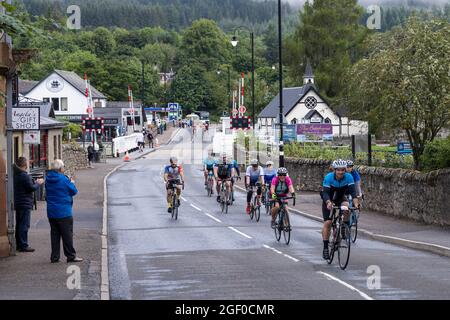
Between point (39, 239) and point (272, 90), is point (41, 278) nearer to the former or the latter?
point (39, 239)

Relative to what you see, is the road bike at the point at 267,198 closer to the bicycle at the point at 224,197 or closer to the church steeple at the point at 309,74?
the bicycle at the point at 224,197

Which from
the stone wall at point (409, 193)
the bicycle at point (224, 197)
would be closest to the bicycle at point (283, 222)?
the stone wall at point (409, 193)

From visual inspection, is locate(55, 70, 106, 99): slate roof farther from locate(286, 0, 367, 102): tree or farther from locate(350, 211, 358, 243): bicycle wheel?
locate(350, 211, 358, 243): bicycle wheel

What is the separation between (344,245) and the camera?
604 inches

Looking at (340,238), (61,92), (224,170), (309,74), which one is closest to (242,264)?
(340,238)

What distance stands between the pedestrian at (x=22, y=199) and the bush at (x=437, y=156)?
11610mm

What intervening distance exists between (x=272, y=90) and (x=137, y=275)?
11810cm

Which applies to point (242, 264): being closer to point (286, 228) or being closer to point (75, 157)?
point (286, 228)

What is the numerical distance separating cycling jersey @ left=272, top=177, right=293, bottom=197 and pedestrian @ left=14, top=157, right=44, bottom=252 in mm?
5536

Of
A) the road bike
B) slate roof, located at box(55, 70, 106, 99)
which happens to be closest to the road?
the road bike

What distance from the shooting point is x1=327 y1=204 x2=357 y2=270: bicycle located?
50.0 ft

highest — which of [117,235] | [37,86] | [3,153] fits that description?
[37,86]
